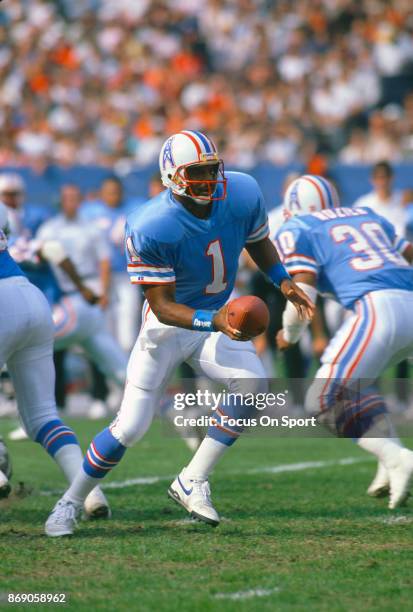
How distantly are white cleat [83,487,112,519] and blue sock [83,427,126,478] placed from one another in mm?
397

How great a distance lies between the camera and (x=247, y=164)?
42.4ft

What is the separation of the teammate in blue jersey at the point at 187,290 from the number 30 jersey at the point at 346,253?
1.83 feet

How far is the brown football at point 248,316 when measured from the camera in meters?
4.29

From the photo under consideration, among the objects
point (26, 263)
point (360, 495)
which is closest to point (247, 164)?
point (26, 263)

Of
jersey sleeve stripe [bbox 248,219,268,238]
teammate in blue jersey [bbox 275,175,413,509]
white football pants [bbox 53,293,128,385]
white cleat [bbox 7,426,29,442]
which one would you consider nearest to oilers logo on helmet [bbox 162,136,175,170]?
jersey sleeve stripe [bbox 248,219,268,238]

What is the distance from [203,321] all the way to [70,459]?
3.79 ft

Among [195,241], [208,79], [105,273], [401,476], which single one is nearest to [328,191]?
[195,241]

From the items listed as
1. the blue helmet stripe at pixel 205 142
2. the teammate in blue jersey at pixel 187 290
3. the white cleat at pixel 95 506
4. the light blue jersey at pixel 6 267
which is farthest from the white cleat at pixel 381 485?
the light blue jersey at pixel 6 267

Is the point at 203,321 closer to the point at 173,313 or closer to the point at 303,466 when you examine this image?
the point at 173,313

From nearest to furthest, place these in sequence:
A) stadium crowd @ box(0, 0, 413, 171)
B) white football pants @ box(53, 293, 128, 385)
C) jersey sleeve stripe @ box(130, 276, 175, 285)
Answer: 1. jersey sleeve stripe @ box(130, 276, 175, 285)
2. white football pants @ box(53, 293, 128, 385)
3. stadium crowd @ box(0, 0, 413, 171)

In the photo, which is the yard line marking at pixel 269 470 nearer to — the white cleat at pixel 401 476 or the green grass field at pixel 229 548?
the green grass field at pixel 229 548

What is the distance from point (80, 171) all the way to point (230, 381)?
26.4ft

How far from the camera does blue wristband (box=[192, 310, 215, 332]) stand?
4.44m

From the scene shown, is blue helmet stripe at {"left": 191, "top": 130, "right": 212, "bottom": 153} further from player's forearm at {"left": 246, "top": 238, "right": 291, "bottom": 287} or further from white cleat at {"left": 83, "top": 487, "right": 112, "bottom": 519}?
white cleat at {"left": 83, "top": 487, "right": 112, "bottom": 519}
